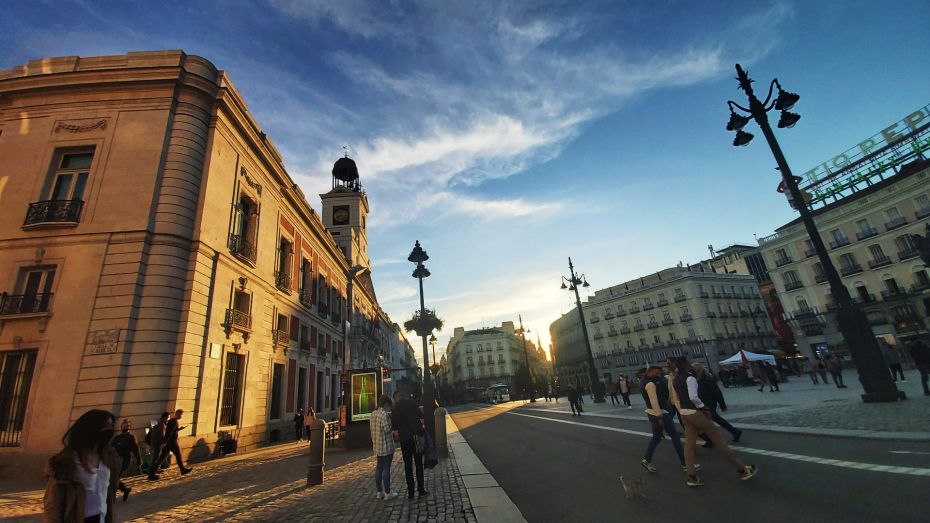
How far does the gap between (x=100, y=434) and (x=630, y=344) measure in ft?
216

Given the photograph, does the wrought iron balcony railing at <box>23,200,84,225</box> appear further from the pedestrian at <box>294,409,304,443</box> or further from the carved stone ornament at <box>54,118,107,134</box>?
the pedestrian at <box>294,409,304,443</box>

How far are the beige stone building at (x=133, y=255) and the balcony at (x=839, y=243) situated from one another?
51.4 meters

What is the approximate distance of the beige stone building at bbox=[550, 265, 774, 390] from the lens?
53.6 m

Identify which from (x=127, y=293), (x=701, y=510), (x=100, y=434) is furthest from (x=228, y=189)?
(x=701, y=510)

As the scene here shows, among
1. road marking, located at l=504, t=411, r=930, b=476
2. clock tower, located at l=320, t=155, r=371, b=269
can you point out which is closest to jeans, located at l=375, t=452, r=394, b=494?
road marking, located at l=504, t=411, r=930, b=476

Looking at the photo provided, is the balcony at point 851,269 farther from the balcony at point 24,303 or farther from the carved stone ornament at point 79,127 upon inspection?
the balcony at point 24,303

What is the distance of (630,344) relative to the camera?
60.8 m

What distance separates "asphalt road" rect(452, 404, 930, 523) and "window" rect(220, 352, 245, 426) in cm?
1182

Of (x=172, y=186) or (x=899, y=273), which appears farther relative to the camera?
(x=899, y=273)

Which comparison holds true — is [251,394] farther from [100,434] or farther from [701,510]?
[701,510]

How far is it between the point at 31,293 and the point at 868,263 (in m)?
57.9

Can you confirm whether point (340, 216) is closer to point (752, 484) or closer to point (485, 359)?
point (752, 484)

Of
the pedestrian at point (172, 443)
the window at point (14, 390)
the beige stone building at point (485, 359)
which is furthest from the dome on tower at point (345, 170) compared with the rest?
the beige stone building at point (485, 359)

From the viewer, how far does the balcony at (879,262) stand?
34994 millimetres
